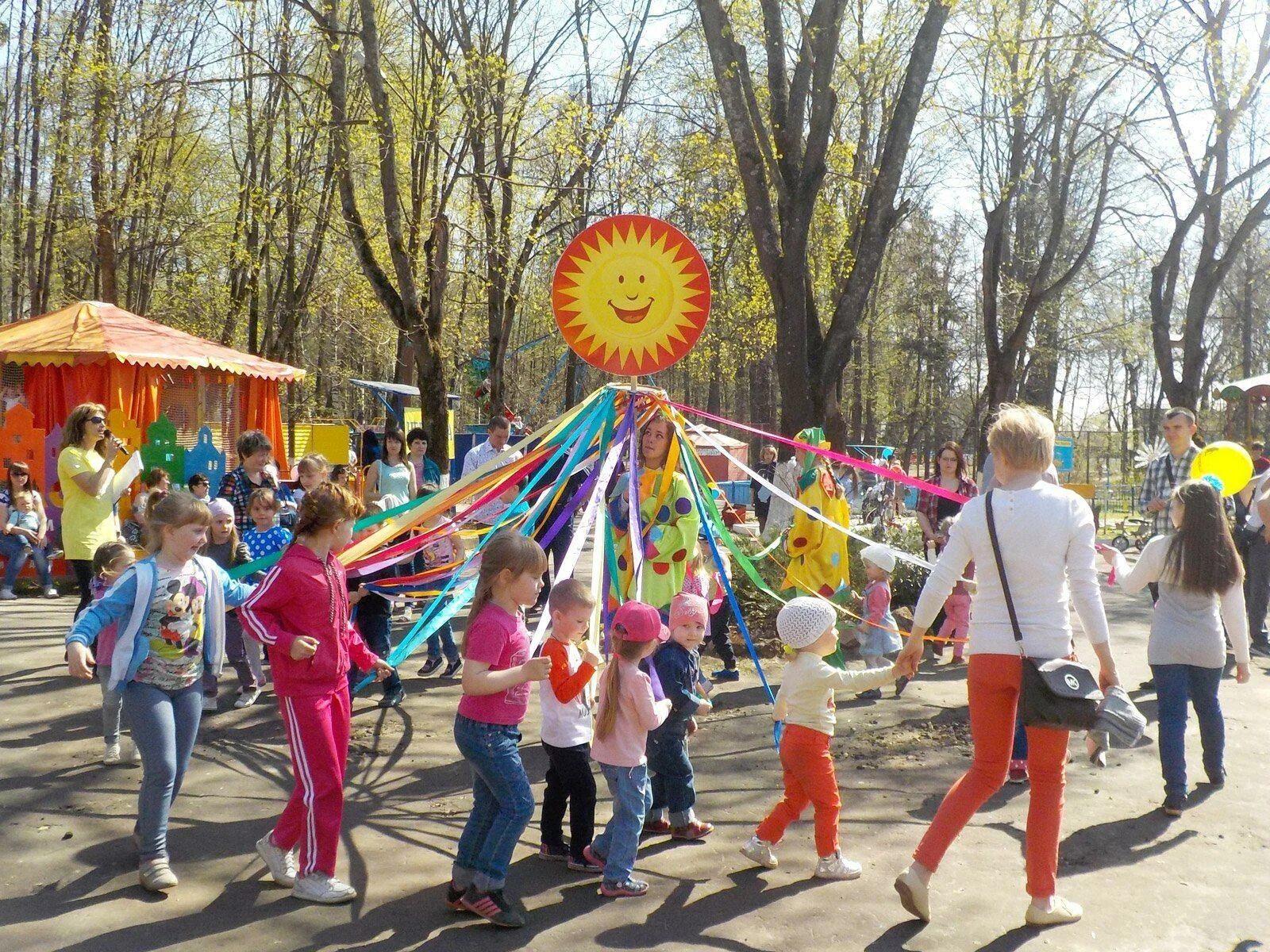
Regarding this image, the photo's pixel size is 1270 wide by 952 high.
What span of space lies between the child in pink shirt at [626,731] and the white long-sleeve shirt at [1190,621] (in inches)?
91.5

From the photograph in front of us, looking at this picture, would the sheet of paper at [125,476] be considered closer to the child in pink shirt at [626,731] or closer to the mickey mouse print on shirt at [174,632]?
the mickey mouse print on shirt at [174,632]

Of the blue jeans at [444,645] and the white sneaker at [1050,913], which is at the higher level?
the blue jeans at [444,645]

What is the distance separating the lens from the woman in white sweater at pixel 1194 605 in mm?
4938

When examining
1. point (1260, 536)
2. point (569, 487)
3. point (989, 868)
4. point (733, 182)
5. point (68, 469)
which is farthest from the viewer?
point (733, 182)

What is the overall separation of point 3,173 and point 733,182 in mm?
17090

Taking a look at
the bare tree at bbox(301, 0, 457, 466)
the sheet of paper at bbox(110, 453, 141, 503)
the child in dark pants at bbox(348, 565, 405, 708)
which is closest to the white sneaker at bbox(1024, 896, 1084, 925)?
the child in dark pants at bbox(348, 565, 405, 708)

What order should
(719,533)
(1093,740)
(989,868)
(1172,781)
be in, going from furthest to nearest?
(719,533) < (1172,781) < (989,868) < (1093,740)

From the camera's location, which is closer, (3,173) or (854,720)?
(854,720)

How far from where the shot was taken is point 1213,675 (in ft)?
16.4

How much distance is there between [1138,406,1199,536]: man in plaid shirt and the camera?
24.6ft

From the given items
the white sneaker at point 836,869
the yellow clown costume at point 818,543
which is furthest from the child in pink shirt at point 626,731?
the yellow clown costume at point 818,543

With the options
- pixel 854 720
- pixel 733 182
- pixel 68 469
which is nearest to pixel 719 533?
pixel 854 720

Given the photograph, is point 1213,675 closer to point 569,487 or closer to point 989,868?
point 989,868

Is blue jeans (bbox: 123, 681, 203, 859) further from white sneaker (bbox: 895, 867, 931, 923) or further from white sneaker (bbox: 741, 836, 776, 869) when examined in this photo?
white sneaker (bbox: 895, 867, 931, 923)
